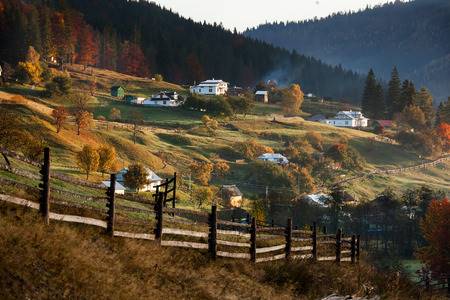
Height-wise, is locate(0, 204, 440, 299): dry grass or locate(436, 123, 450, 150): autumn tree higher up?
locate(0, 204, 440, 299): dry grass

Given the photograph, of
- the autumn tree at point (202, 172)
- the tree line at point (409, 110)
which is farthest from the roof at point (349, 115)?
the autumn tree at point (202, 172)

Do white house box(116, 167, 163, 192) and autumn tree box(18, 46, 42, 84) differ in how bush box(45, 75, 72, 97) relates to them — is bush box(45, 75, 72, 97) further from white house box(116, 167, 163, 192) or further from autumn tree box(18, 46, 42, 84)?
white house box(116, 167, 163, 192)

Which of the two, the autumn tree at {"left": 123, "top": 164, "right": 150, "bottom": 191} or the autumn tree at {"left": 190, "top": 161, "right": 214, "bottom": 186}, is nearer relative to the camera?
the autumn tree at {"left": 123, "top": 164, "right": 150, "bottom": 191}

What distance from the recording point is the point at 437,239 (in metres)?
66.1

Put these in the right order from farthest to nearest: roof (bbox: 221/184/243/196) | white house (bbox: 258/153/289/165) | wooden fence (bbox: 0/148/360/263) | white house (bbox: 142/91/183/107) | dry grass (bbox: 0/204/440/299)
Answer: white house (bbox: 142/91/183/107) → white house (bbox: 258/153/289/165) → roof (bbox: 221/184/243/196) → wooden fence (bbox: 0/148/360/263) → dry grass (bbox: 0/204/440/299)

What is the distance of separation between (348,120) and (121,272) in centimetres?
15800

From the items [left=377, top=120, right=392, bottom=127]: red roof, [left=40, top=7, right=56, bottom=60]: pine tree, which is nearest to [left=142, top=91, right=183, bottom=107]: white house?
[left=40, top=7, right=56, bottom=60]: pine tree

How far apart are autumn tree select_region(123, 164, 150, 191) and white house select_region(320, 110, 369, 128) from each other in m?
99.8

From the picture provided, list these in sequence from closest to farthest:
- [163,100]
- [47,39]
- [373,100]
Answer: [163,100]
[47,39]
[373,100]

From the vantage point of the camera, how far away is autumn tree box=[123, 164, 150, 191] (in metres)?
74.1

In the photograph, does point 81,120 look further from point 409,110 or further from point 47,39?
point 409,110

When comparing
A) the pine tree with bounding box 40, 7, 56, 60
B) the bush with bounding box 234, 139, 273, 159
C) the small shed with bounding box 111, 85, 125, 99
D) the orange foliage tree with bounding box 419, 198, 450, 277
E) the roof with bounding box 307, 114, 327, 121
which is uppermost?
the pine tree with bounding box 40, 7, 56, 60

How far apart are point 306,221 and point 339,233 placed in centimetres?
5804

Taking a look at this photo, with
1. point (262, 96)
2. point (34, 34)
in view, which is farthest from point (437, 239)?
point (262, 96)
